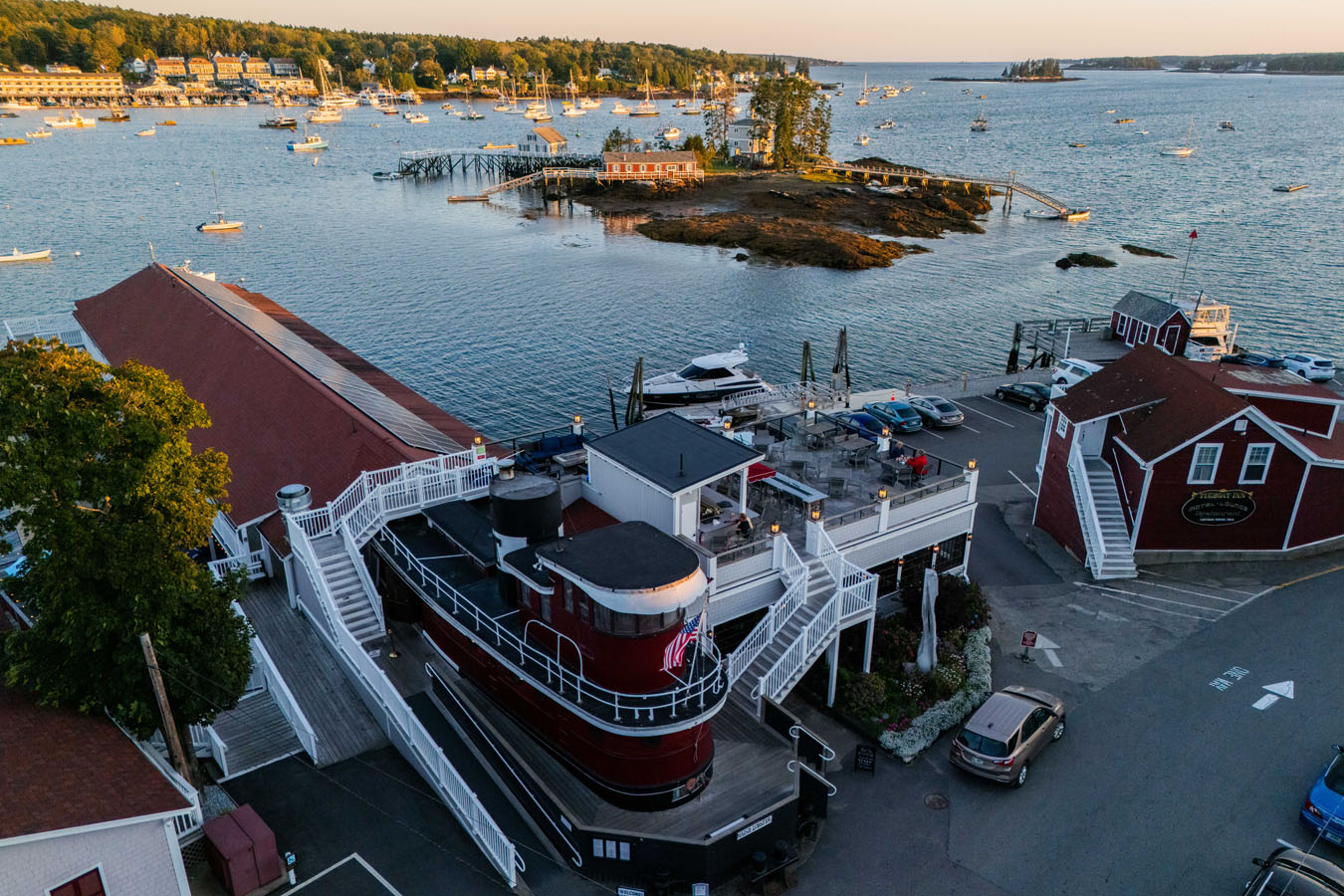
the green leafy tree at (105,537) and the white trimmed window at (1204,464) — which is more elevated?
the green leafy tree at (105,537)

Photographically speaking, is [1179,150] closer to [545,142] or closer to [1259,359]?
[545,142]

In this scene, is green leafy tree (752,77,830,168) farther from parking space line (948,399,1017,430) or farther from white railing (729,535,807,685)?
white railing (729,535,807,685)

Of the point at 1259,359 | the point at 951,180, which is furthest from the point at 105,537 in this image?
the point at 951,180

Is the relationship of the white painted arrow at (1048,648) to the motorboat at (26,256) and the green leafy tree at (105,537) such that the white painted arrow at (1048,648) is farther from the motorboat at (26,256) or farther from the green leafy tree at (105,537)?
the motorboat at (26,256)

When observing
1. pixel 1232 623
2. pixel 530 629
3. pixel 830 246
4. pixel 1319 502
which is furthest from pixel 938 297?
pixel 530 629

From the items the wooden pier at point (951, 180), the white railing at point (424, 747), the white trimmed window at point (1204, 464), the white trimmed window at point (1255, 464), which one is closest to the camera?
the white railing at point (424, 747)

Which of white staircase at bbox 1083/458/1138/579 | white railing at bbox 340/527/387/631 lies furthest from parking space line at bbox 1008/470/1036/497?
white railing at bbox 340/527/387/631

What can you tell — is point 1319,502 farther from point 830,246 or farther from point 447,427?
point 830,246

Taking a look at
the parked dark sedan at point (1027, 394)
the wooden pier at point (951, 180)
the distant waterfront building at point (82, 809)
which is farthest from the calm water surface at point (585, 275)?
the distant waterfront building at point (82, 809)
